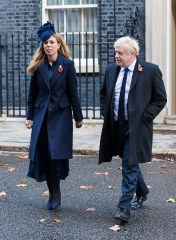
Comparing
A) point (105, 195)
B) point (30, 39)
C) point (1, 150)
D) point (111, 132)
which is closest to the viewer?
point (111, 132)

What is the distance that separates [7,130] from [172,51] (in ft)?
12.0

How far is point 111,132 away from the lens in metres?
6.54

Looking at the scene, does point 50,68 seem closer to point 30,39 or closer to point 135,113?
point 135,113

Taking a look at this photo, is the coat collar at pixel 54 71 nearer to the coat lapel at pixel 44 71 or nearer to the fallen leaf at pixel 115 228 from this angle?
the coat lapel at pixel 44 71

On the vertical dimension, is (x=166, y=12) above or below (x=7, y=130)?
above

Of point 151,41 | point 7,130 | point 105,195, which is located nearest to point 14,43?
point 7,130

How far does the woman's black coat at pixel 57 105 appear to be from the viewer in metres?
6.72

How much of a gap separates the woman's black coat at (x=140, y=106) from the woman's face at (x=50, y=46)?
59 cm

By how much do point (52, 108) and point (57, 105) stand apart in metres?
0.06

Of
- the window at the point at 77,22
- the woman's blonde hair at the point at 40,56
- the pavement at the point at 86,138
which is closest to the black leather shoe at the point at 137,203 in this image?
the woman's blonde hair at the point at 40,56

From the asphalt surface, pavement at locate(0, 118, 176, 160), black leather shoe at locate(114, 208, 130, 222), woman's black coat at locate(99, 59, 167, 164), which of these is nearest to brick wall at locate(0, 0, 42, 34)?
pavement at locate(0, 118, 176, 160)

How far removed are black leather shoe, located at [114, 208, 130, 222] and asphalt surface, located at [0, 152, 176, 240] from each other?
7 cm

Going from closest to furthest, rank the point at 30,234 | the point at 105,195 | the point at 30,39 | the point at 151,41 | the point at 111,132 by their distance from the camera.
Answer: the point at 30,234 → the point at 111,132 → the point at 105,195 → the point at 151,41 → the point at 30,39

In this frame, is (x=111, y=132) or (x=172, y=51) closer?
(x=111, y=132)
